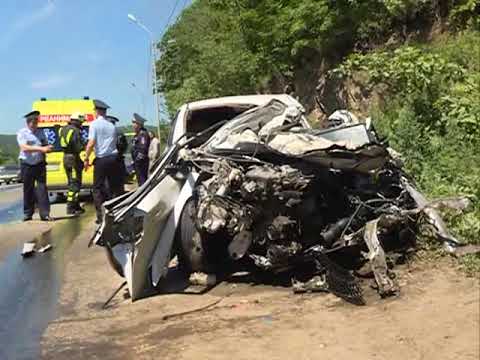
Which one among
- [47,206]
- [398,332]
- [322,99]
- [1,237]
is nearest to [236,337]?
[398,332]

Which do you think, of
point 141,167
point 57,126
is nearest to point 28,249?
point 141,167

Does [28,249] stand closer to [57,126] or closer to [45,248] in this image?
[45,248]

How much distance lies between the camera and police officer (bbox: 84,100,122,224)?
10952mm

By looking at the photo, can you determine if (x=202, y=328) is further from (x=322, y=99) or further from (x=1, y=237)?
(x=322, y=99)

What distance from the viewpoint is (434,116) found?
891 cm

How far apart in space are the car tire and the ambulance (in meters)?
9.16

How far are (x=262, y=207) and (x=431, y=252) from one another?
63.5 inches

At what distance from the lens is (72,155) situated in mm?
13320

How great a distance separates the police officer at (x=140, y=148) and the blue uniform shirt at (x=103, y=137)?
327 centimetres

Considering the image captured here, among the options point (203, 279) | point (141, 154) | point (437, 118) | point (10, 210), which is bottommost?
point (10, 210)

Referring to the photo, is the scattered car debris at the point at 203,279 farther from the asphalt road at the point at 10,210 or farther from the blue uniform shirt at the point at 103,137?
the asphalt road at the point at 10,210

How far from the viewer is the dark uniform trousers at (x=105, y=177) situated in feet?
36.1

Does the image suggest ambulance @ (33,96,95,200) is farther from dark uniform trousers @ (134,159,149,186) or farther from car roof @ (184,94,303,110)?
car roof @ (184,94,303,110)

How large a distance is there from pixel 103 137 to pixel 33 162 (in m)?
1.84
